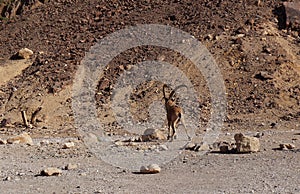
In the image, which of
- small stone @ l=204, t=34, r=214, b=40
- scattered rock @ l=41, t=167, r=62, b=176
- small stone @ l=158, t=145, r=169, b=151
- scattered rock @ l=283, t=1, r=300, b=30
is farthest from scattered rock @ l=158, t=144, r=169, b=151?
scattered rock @ l=283, t=1, r=300, b=30

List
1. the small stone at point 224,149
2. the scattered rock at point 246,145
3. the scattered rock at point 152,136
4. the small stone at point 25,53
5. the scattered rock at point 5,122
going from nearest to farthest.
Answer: the scattered rock at point 246,145
the small stone at point 224,149
the scattered rock at point 152,136
the scattered rock at point 5,122
the small stone at point 25,53

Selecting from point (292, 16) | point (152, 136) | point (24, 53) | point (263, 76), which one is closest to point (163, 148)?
point (152, 136)

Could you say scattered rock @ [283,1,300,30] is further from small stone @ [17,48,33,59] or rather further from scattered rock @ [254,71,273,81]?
small stone @ [17,48,33,59]

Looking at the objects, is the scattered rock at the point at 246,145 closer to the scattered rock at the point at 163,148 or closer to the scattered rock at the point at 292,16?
the scattered rock at the point at 163,148

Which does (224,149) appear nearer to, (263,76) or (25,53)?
(263,76)

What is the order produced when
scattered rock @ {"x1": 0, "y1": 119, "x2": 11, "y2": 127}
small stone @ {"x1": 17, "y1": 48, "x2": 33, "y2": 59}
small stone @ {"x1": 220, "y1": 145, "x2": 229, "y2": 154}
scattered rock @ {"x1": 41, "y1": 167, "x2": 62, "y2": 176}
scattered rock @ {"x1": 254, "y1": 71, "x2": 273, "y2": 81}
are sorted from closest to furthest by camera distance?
scattered rock @ {"x1": 41, "y1": 167, "x2": 62, "y2": 176} < small stone @ {"x1": 220, "y1": 145, "x2": 229, "y2": 154} < scattered rock @ {"x1": 0, "y1": 119, "x2": 11, "y2": 127} < scattered rock @ {"x1": 254, "y1": 71, "x2": 273, "y2": 81} < small stone @ {"x1": 17, "y1": 48, "x2": 33, "y2": 59}

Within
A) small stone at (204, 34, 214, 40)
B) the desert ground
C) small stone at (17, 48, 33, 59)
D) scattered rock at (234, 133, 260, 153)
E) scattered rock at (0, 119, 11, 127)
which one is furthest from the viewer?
small stone at (17, 48, 33, 59)

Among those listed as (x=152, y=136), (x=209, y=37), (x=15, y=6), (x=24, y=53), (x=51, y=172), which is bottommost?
(x=51, y=172)

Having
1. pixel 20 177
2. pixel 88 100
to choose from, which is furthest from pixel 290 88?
pixel 20 177

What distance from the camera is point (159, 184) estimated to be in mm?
10953

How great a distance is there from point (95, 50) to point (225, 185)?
852 inches

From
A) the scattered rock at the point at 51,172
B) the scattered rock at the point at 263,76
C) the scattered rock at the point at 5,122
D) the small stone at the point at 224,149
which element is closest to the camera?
the scattered rock at the point at 51,172

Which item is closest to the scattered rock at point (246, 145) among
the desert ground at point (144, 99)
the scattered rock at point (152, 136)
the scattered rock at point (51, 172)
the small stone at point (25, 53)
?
the desert ground at point (144, 99)

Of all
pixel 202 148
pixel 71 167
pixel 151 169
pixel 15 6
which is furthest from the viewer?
pixel 15 6
